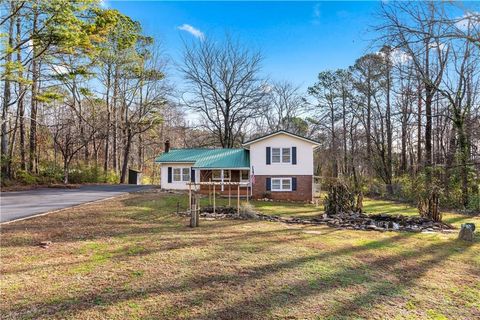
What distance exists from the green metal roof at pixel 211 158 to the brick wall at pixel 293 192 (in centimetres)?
180

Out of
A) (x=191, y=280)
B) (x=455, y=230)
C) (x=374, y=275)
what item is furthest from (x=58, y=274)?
(x=455, y=230)

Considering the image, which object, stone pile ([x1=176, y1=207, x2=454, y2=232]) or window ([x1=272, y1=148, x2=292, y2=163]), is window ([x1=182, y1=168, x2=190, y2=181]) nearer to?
window ([x1=272, y1=148, x2=292, y2=163])

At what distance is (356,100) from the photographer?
29328mm

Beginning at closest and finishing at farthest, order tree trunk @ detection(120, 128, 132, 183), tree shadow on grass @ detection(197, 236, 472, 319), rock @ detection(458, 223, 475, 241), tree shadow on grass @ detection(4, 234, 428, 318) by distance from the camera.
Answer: tree shadow on grass @ detection(4, 234, 428, 318) < tree shadow on grass @ detection(197, 236, 472, 319) < rock @ detection(458, 223, 475, 241) < tree trunk @ detection(120, 128, 132, 183)

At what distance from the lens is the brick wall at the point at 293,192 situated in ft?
68.4

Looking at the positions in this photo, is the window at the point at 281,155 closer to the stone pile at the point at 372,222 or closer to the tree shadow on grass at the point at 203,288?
the stone pile at the point at 372,222

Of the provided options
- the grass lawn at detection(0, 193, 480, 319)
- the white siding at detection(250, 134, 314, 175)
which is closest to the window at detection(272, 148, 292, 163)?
the white siding at detection(250, 134, 314, 175)

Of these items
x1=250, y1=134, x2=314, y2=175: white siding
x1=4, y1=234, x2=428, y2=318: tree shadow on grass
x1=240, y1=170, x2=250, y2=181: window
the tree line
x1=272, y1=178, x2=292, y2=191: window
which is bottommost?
x1=4, y1=234, x2=428, y2=318: tree shadow on grass

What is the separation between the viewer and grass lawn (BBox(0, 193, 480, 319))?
4.03 meters

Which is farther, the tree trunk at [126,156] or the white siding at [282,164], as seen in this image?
the tree trunk at [126,156]

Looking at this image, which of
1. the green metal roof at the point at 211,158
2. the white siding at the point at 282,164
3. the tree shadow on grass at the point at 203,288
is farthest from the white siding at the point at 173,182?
the tree shadow on grass at the point at 203,288

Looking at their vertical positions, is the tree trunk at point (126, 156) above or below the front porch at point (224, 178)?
above

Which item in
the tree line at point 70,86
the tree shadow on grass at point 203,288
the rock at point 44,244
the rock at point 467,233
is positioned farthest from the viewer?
A: the tree line at point 70,86

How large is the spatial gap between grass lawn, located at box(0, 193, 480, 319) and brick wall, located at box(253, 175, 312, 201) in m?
11.3
